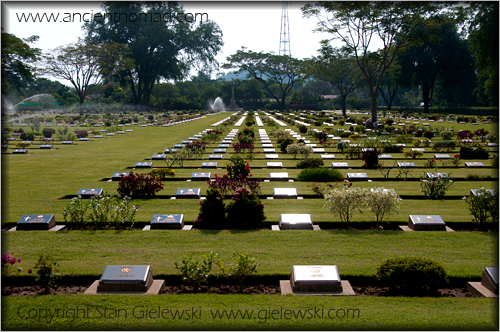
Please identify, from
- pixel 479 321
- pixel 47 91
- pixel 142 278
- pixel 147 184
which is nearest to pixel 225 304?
pixel 142 278

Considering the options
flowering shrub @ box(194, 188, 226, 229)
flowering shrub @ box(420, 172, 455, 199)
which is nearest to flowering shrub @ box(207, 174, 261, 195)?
flowering shrub @ box(194, 188, 226, 229)

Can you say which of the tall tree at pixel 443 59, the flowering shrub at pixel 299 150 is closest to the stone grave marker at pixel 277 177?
the flowering shrub at pixel 299 150

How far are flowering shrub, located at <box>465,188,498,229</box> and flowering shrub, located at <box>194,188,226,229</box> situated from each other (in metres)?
5.30

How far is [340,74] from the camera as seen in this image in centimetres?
6066

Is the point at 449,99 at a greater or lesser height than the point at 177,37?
lesser

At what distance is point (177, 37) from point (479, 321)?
7277 centimetres

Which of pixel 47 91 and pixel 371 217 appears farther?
pixel 47 91

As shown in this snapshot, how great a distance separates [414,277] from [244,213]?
3921 mm

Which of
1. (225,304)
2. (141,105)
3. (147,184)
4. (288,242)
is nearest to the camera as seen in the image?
(225,304)

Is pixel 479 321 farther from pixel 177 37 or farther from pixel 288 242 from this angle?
pixel 177 37

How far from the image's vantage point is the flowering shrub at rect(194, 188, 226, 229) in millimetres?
8367

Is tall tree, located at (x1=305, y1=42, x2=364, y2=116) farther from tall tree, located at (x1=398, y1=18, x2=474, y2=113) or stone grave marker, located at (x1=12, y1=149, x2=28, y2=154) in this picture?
stone grave marker, located at (x1=12, y1=149, x2=28, y2=154)

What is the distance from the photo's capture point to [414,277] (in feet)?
17.2

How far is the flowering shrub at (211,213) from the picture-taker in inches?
329
